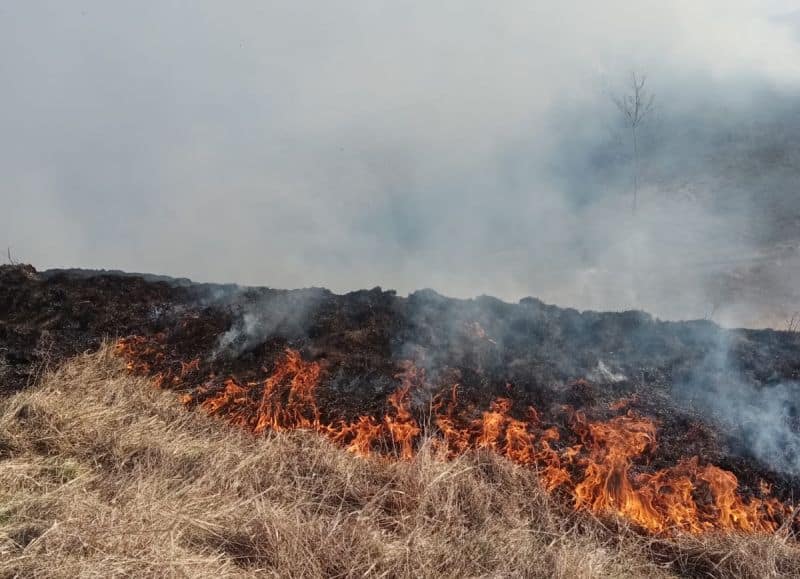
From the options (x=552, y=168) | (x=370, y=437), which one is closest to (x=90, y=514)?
(x=370, y=437)

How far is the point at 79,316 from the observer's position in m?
10.1

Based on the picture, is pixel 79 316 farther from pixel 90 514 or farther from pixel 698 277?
pixel 698 277

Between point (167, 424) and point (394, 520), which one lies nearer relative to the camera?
point (394, 520)

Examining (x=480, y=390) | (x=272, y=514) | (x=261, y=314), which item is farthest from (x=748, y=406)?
(x=261, y=314)

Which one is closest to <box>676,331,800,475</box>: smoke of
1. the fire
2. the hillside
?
the hillside

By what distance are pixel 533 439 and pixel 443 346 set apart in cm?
256

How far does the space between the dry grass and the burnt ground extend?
1.75 meters

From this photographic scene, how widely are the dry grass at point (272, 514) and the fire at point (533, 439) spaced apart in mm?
510

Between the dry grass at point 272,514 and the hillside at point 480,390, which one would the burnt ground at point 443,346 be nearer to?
the hillside at point 480,390

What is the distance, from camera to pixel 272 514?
15.5 ft

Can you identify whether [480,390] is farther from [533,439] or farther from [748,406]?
[748,406]

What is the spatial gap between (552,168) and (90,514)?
116 feet

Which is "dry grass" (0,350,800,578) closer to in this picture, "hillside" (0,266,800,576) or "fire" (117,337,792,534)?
"hillside" (0,266,800,576)

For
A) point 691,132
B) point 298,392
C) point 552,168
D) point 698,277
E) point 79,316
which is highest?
point 691,132
